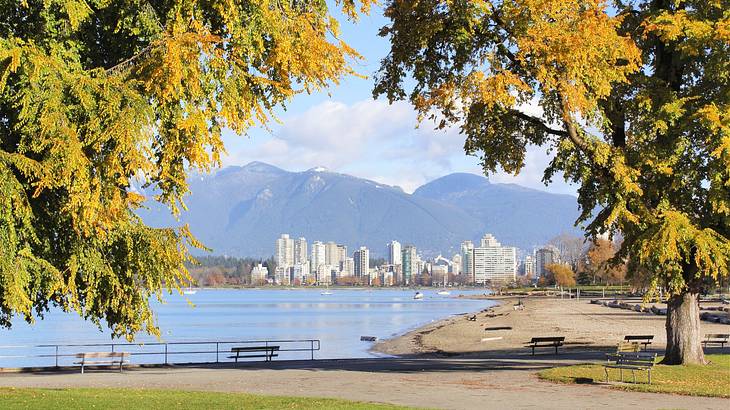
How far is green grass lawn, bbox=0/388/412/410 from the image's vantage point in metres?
18.0

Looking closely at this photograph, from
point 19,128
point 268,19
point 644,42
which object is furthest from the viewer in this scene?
point 644,42

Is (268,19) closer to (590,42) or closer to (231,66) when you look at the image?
(231,66)

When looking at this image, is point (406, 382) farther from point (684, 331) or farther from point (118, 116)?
point (118, 116)

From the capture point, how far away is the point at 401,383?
24.3 meters

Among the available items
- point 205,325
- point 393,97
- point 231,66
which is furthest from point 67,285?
point 205,325

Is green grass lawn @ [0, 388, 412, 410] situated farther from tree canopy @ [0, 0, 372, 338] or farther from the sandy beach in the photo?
the sandy beach

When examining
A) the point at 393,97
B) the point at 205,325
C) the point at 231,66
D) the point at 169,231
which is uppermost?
the point at 393,97

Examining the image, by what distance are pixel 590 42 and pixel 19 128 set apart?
14.5 metres

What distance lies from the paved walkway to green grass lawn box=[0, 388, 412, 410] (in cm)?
156

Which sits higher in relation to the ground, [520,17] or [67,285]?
[520,17]

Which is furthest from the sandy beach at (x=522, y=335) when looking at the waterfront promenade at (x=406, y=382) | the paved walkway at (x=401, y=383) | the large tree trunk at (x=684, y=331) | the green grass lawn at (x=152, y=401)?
the green grass lawn at (x=152, y=401)

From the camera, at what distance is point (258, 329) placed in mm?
87625

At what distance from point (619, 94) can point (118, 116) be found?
726 inches

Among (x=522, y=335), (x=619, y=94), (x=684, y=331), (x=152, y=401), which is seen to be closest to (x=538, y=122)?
(x=619, y=94)
